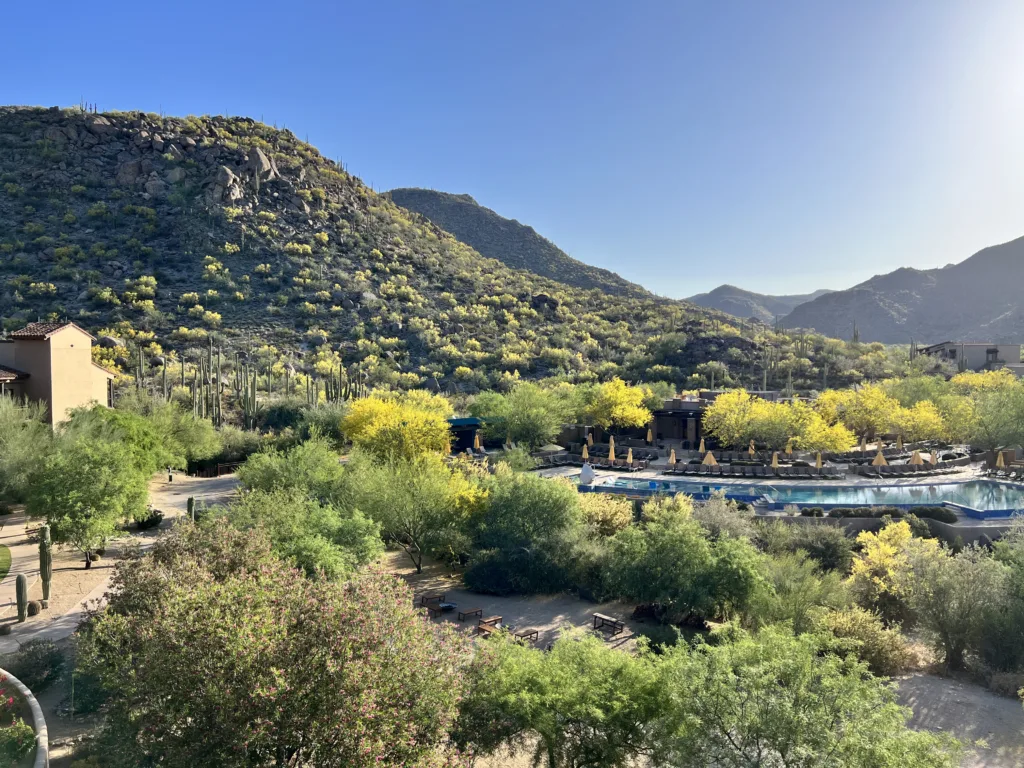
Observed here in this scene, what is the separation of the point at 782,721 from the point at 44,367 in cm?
Result: 3223

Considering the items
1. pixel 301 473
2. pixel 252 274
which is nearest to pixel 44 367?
pixel 301 473

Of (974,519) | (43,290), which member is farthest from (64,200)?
(974,519)

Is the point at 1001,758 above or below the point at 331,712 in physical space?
below

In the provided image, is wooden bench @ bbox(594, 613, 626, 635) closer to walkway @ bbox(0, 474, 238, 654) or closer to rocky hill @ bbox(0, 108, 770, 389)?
walkway @ bbox(0, 474, 238, 654)

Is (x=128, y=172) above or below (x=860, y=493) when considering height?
above

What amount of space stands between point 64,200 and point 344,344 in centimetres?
3140

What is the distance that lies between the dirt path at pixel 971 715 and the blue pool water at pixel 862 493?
11295 millimetres

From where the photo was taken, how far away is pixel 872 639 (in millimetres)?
16406

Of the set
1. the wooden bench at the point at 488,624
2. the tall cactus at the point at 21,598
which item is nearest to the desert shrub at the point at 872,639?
the wooden bench at the point at 488,624

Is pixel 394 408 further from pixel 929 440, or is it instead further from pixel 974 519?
pixel 929 440

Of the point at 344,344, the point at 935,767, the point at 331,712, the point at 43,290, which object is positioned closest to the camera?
the point at 331,712

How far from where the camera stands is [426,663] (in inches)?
348

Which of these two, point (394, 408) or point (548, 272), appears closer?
point (394, 408)

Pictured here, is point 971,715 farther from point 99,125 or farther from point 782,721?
point 99,125
